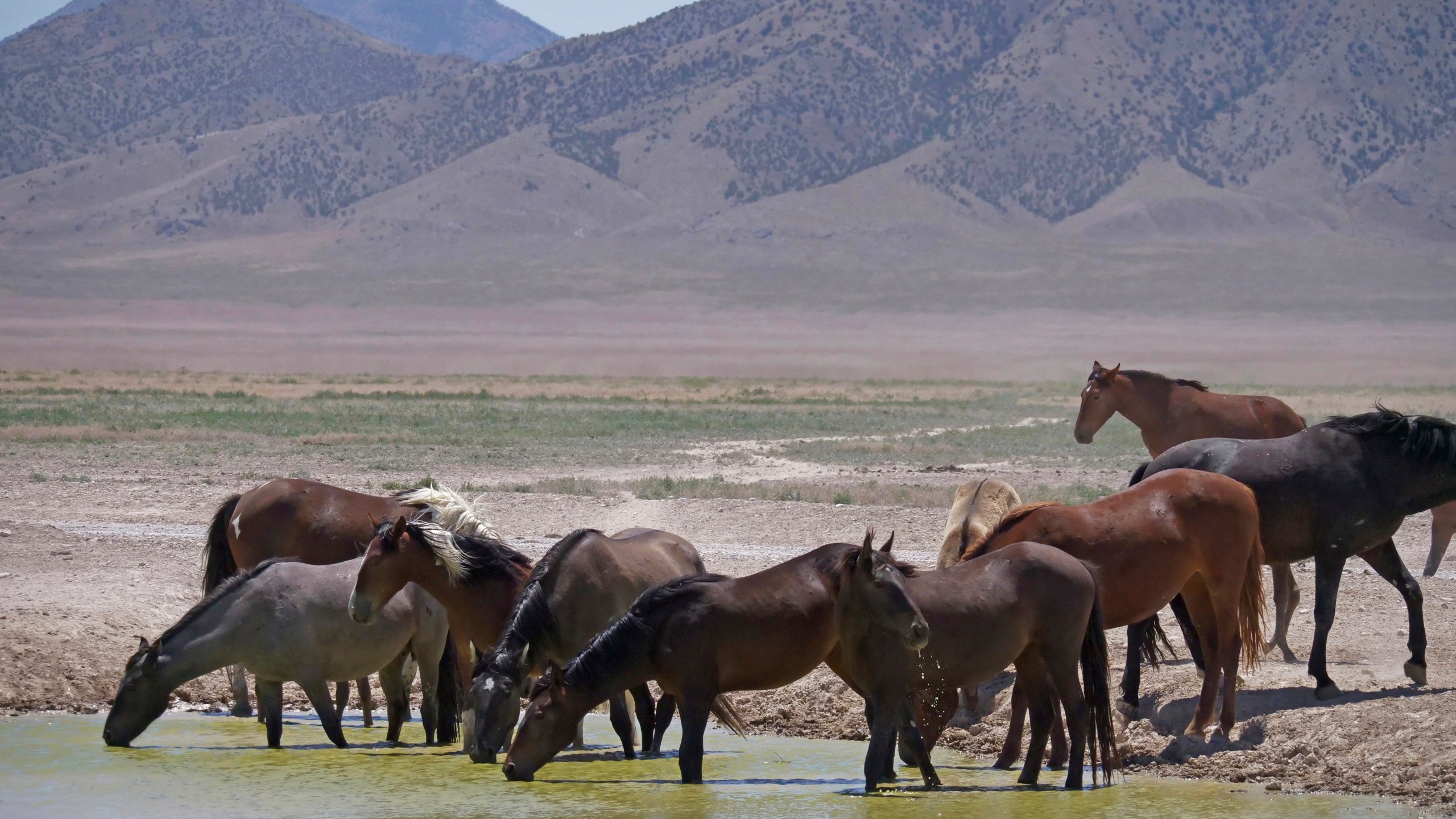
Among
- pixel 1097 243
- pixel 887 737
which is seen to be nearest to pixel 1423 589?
pixel 887 737

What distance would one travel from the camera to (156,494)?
21.1 meters

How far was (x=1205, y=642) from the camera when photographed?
9773mm

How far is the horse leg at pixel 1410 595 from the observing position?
33.0ft

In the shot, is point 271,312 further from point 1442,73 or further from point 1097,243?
point 1442,73

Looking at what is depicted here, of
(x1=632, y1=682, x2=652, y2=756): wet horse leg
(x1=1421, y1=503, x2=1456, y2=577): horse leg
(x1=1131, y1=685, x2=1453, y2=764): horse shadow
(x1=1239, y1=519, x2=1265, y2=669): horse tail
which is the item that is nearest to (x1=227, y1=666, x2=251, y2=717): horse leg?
(x1=632, y1=682, x2=652, y2=756): wet horse leg

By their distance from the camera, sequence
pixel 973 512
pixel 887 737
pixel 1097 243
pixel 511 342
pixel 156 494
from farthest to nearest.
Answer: pixel 1097 243, pixel 511 342, pixel 156 494, pixel 973 512, pixel 887 737

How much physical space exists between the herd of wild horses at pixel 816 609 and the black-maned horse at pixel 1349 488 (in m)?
0.02

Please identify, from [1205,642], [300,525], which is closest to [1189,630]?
Result: [1205,642]

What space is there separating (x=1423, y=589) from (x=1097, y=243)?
120665mm

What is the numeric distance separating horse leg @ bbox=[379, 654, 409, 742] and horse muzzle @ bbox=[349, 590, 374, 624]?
928 millimetres

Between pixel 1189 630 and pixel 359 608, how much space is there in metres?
5.33

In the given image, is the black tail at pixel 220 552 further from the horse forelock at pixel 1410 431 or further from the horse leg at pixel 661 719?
the horse forelock at pixel 1410 431

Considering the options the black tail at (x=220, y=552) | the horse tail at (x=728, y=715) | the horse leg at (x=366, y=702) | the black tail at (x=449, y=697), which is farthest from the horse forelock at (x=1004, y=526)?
the black tail at (x=220, y=552)

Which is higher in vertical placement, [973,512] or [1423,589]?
[973,512]
